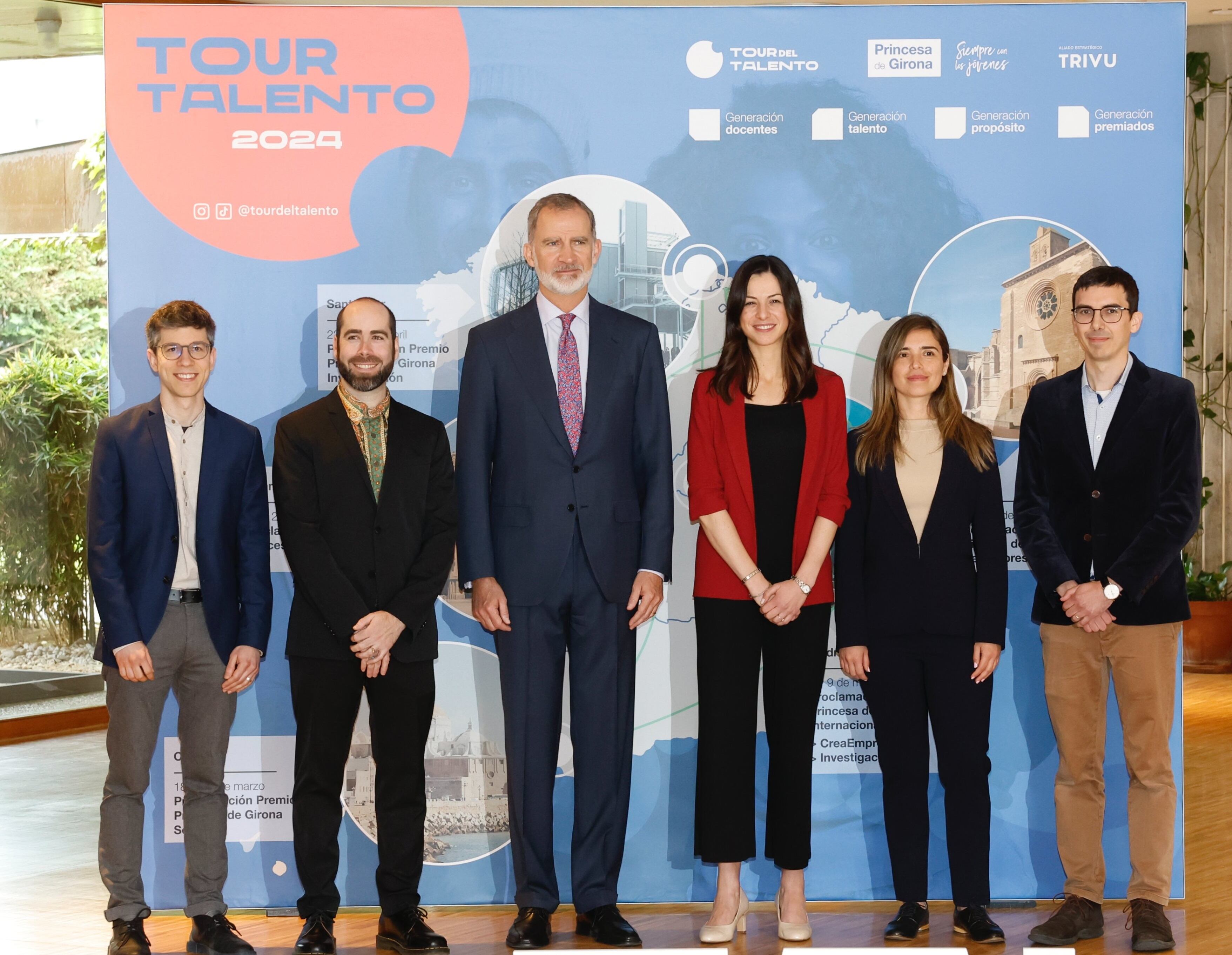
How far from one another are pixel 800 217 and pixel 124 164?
7.06ft

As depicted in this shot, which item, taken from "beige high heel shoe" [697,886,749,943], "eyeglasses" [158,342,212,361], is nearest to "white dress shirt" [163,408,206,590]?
"eyeglasses" [158,342,212,361]

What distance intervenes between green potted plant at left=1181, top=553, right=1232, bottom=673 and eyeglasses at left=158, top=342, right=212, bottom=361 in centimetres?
729

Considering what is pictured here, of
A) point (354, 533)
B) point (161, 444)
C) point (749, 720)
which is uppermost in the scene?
point (161, 444)

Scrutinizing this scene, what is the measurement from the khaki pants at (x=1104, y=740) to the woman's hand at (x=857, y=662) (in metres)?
0.54

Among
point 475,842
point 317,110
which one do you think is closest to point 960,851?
point 475,842

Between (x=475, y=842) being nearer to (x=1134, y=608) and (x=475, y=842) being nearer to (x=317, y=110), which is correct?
(x=1134, y=608)

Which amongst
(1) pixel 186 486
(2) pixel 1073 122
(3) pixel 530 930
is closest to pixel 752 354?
(2) pixel 1073 122

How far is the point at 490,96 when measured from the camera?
3951 millimetres

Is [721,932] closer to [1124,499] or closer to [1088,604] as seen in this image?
[1088,604]

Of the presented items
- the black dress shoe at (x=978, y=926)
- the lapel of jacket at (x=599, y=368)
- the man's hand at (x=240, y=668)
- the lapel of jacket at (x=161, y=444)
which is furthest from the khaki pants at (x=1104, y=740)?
the lapel of jacket at (x=161, y=444)

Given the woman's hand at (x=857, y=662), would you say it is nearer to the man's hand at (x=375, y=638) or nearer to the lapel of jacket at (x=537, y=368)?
the lapel of jacket at (x=537, y=368)

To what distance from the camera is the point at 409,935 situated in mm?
3521

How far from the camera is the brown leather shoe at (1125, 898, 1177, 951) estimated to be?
3508 millimetres

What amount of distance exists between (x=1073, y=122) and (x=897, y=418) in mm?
1163
